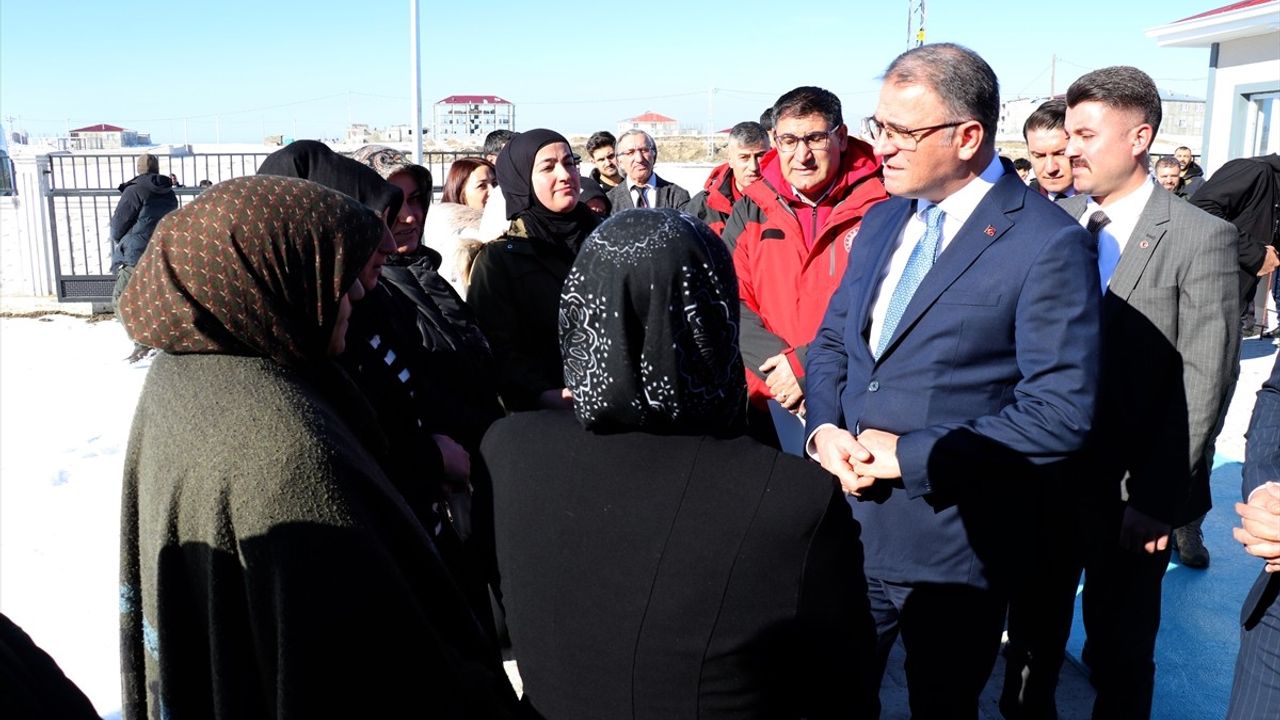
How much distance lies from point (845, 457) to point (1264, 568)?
35.0 inches

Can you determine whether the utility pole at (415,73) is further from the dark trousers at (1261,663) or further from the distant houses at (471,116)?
the distant houses at (471,116)

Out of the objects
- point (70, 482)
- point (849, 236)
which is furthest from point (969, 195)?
point (70, 482)

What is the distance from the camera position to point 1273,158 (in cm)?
817

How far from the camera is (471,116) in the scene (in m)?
75.8

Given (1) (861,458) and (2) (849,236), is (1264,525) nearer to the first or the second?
(1) (861,458)

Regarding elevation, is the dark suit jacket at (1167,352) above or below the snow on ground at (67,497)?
above

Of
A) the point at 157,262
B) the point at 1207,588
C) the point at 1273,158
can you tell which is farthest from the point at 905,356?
the point at 1273,158

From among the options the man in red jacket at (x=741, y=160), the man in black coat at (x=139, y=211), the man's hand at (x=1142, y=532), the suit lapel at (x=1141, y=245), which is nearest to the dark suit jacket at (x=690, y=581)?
the man's hand at (x=1142, y=532)

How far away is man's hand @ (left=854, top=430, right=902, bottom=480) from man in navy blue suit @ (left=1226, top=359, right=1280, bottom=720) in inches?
27.5

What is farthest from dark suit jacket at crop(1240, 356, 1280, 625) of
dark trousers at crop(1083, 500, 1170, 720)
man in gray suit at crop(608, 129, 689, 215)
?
man in gray suit at crop(608, 129, 689, 215)

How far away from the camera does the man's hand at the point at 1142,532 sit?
2.60 meters

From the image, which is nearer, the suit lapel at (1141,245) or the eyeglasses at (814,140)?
the suit lapel at (1141,245)

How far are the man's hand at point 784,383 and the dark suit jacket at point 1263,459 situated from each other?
4.50 feet

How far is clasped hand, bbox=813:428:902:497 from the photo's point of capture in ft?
7.27
